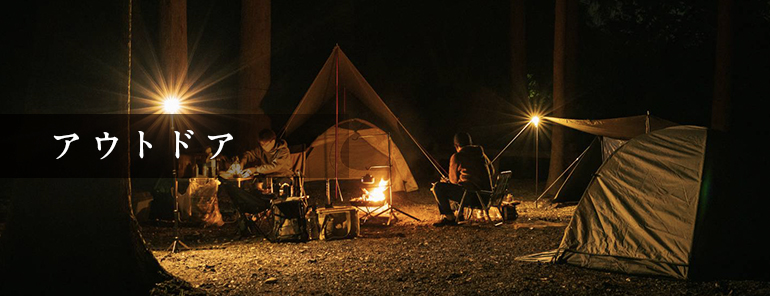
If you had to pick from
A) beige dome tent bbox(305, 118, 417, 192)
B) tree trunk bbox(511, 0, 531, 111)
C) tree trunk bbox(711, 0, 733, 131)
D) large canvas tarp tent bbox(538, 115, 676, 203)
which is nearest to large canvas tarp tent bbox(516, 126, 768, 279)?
large canvas tarp tent bbox(538, 115, 676, 203)

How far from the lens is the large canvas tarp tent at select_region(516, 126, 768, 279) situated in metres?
5.18

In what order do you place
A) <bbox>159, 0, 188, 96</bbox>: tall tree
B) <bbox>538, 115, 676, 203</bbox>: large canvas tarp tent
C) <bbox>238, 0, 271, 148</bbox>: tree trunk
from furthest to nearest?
<bbox>238, 0, 271, 148</bbox>: tree trunk, <bbox>159, 0, 188, 96</bbox>: tall tree, <bbox>538, 115, 676, 203</bbox>: large canvas tarp tent

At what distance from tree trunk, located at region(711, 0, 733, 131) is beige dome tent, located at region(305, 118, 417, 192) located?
16.1 ft

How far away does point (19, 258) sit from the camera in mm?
4039

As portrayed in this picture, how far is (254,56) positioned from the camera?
31.1 feet

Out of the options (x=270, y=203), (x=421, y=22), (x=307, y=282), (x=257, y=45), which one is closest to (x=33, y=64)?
(x=307, y=282)

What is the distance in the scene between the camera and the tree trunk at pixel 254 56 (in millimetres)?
9484

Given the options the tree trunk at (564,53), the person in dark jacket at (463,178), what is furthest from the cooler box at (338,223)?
the tree trunk at (564,53)

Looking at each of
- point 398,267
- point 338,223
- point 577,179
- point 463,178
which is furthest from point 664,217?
point 577,179

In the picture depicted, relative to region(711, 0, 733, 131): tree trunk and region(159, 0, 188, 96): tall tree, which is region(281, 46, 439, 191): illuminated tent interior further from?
region(711, 0, 733, 131): tree trunk

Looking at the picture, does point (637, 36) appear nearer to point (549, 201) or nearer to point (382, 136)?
point (549, 201)

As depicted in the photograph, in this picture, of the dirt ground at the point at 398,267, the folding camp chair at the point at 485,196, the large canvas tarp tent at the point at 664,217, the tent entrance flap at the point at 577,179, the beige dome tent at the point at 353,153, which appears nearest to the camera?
the dirt ground at the point at 398,267

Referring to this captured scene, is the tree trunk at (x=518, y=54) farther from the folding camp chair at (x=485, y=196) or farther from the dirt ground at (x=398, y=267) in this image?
the dirt ground at (x=398, y=267)

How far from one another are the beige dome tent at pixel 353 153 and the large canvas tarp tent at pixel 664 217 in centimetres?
458
